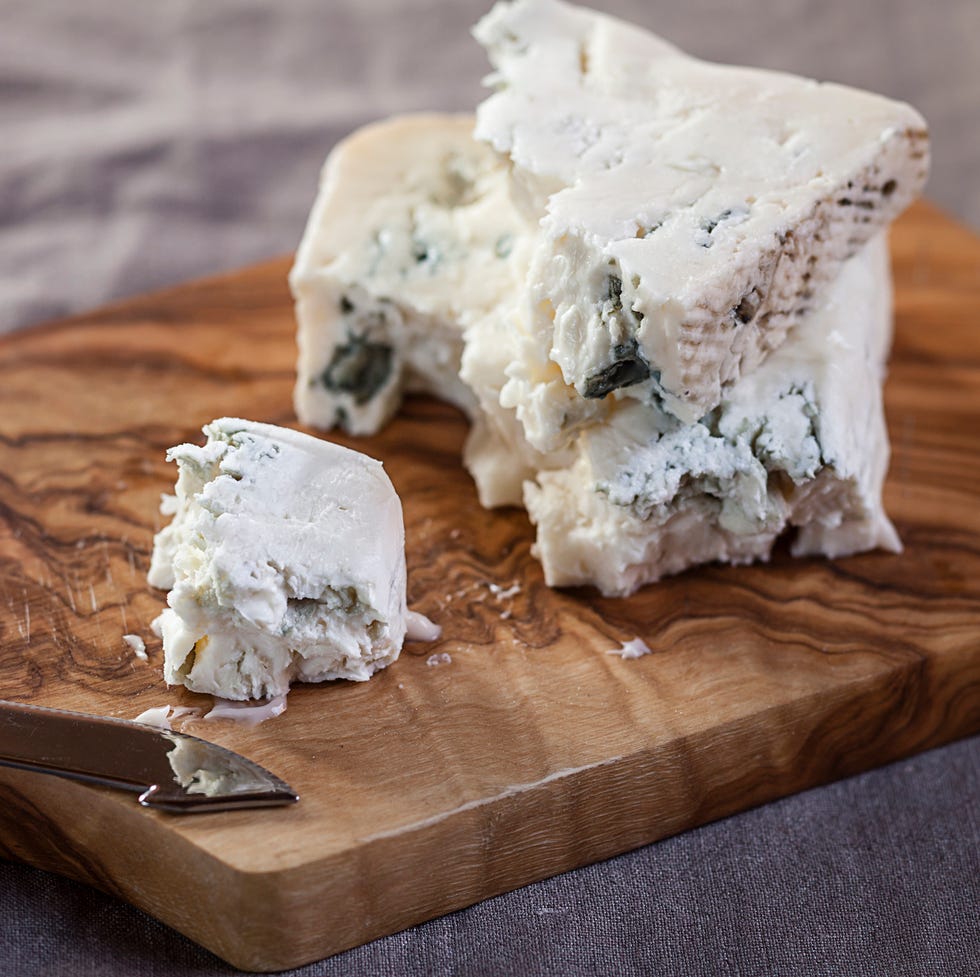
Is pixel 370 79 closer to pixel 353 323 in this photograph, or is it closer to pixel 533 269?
pixel 353 323

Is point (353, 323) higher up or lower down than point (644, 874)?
higher up

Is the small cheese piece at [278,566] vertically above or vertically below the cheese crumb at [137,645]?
above

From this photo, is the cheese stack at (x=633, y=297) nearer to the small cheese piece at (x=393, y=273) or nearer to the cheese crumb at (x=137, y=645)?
the small cheese piece at (x=393, y=273)

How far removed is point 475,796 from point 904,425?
138 cm

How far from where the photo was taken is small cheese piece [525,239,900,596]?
7.35 ft

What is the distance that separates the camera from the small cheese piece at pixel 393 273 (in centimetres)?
265

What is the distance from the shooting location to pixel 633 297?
208cm

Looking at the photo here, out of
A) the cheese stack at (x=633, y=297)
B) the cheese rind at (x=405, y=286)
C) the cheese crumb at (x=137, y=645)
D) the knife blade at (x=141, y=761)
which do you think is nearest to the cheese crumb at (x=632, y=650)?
the cheese stack at (x=633, y=297)

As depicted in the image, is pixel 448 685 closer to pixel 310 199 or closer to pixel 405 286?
pixel 405 286

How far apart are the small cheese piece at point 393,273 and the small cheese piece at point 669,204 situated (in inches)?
9.0

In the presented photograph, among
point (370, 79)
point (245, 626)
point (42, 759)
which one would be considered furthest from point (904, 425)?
point (370, 79)

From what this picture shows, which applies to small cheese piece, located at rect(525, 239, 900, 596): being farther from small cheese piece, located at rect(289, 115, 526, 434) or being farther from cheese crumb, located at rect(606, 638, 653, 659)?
small cheese piece, located at rect(289, 115, 526, 434)

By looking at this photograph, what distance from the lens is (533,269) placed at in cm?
221

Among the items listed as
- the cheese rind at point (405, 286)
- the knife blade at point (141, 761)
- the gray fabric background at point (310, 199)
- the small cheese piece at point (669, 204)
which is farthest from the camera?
the cheese rind at point (405, 286)
